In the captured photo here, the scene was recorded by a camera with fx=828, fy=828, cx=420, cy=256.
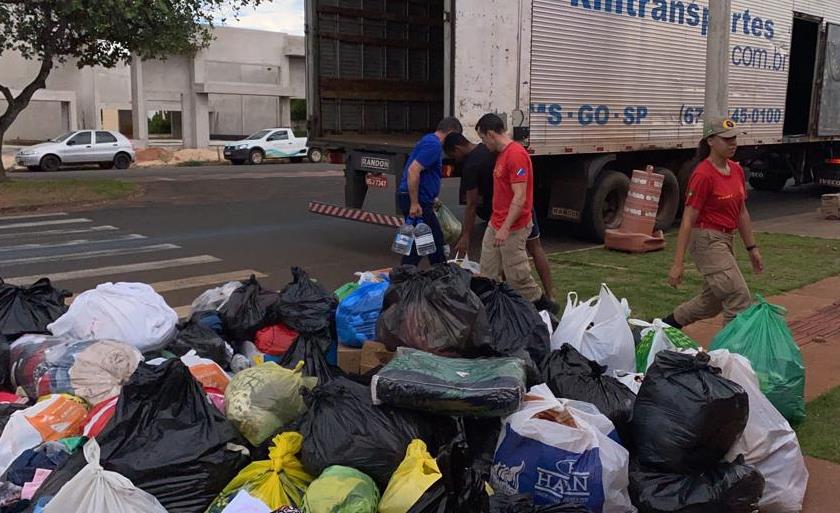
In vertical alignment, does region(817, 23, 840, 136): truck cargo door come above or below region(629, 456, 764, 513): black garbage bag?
above

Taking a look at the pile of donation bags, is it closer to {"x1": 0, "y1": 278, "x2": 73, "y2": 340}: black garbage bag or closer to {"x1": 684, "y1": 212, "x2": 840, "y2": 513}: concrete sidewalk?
{"x1": 0, "y1": 278, "x2": 73, "y2": 340}: black garbage bag

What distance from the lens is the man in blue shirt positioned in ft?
24.1

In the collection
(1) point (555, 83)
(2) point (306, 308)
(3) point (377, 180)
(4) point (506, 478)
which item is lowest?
(4) point (506, 478)

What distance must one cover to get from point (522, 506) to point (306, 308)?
81.3 inches

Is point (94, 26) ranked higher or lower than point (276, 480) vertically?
higher

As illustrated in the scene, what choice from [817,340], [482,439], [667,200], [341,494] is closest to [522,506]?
Result: [482,439]

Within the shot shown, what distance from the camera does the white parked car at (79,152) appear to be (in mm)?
26078

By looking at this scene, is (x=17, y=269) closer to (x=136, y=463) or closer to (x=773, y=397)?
(x=136, y=463)

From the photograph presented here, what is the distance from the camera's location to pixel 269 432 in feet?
11.0

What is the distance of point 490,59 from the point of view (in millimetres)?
8961

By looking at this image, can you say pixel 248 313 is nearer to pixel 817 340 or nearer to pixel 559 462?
pixel 559 462

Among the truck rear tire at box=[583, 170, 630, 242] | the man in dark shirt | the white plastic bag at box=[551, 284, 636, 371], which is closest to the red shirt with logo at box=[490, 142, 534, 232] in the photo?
the man in dark shirt

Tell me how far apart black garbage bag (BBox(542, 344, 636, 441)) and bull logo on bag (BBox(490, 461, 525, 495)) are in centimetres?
59

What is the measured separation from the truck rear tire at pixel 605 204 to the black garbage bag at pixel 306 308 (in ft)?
21.4
